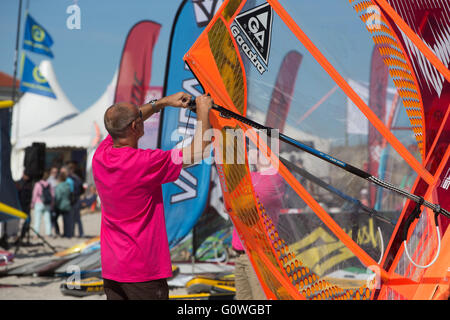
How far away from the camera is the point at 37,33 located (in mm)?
11562

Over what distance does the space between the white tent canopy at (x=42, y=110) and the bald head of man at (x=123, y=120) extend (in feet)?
62.9

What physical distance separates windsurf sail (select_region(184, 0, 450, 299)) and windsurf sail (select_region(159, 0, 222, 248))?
9.36ft

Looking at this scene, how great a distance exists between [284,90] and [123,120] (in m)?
1.45

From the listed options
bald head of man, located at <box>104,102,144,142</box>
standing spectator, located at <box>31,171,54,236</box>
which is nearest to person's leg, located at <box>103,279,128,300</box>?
bald head of man, located at <box>104,102,144,142</box>

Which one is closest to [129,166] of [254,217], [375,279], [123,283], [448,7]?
[123,283]

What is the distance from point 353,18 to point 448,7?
0.61 meters

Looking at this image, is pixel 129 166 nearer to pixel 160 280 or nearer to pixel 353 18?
pixel 160 280

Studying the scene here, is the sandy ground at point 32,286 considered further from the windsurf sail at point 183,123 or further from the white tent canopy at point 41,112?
the white tent canopy at point 41,112

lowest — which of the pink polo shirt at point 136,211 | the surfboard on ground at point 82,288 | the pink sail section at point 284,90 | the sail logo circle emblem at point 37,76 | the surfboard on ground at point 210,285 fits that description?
the surfboard on ground at point 82,288

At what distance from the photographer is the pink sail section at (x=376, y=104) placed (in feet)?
14.8

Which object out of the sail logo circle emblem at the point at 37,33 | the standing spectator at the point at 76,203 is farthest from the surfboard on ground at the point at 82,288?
the sail logo circle emblem at the point at 37,33

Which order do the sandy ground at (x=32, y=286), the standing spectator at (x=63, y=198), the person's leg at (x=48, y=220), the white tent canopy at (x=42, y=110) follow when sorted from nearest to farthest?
1. the sandy ground at (x=32, y=286)
2. the standing spectator at (x=63, y=198)
3. the person's leg at (x=48, y=220)
4. the white tent canopy at (x=42, y=110)

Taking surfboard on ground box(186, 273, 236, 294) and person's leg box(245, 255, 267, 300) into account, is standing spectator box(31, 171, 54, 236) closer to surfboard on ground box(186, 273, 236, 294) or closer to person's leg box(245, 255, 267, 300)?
surfboard on ground box(186, 273, 236, 294)

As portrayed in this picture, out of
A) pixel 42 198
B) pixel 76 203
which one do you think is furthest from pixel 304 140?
pixel 76 203
